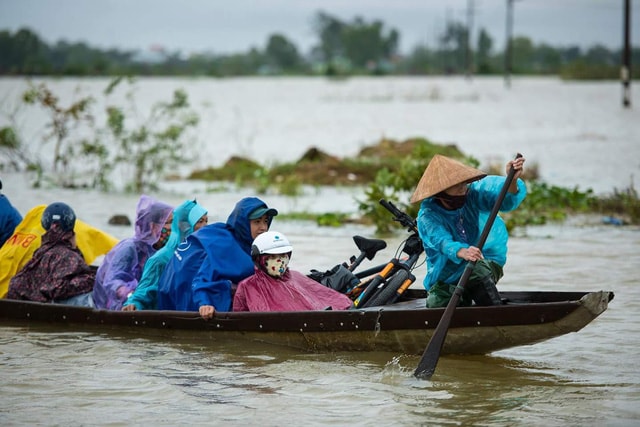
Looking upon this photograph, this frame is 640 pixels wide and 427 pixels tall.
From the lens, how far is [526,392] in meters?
7.13

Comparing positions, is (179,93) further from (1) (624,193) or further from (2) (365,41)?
(2) (365,41)

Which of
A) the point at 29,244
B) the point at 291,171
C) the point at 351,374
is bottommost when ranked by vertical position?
the point at 351,374

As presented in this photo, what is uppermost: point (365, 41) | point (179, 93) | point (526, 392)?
point (365, 41)

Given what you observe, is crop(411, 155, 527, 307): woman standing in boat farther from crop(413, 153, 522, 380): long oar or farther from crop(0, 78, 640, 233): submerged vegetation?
crop(0, 78, 640, 233): submerged vegetation

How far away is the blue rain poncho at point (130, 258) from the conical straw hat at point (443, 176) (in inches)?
98.6

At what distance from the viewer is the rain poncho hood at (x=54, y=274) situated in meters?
9.14

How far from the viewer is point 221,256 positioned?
8.19m

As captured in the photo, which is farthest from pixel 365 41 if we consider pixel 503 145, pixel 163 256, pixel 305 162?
pixel 163 256

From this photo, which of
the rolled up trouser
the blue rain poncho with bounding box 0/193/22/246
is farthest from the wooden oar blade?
the blue rain poncho with bounding box 0/193/22/246

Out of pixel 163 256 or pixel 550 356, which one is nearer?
pixel 550 356

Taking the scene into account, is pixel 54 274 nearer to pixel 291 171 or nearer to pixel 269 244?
pixel 269 244

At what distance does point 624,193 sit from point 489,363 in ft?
24.3

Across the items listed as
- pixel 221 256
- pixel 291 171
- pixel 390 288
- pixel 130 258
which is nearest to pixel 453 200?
pixel 390 288

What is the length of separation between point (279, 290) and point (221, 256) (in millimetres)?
494
